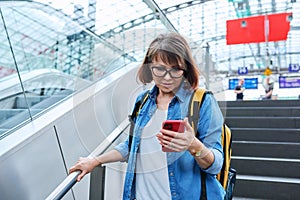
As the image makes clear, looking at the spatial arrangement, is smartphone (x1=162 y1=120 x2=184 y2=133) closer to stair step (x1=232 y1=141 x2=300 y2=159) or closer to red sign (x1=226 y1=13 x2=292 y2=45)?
stair step (x1=232 y1=141 x2=300 y2=159)

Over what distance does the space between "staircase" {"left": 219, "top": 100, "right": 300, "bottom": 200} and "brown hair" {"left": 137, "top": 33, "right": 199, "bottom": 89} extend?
0.79m

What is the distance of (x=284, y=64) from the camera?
92.3 feet

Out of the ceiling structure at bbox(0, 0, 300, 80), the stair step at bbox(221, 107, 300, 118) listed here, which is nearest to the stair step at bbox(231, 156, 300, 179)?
the ceiling structure at bbox(0, 0, 300, 80)

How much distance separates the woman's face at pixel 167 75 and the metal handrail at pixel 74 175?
1.44 ft

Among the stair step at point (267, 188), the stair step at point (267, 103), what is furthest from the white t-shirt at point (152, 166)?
the stair step at point (267, 103)

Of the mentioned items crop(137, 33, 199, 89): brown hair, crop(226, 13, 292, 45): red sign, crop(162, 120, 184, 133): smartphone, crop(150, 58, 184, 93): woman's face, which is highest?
crop(137, 33, 199, 89): brown hair

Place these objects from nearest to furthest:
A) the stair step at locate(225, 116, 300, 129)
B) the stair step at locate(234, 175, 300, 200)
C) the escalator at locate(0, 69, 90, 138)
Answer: the escalator at locate(0, 69, 90, 138) < the stair step at locate(234, 175, 300, 200) < the stair step at locate(225, 116, 300, 129)

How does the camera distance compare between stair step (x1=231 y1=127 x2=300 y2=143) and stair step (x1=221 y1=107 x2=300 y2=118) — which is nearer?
stair step (x1=231 y1=127 x2=300 y2=143)

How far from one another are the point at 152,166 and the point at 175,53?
0.38 meters

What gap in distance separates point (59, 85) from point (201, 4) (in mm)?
12110

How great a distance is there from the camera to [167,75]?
1056mm

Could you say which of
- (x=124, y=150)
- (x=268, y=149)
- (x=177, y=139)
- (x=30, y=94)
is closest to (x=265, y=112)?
(x=268, y=149)

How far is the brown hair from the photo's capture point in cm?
104

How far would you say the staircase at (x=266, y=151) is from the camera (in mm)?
2500
